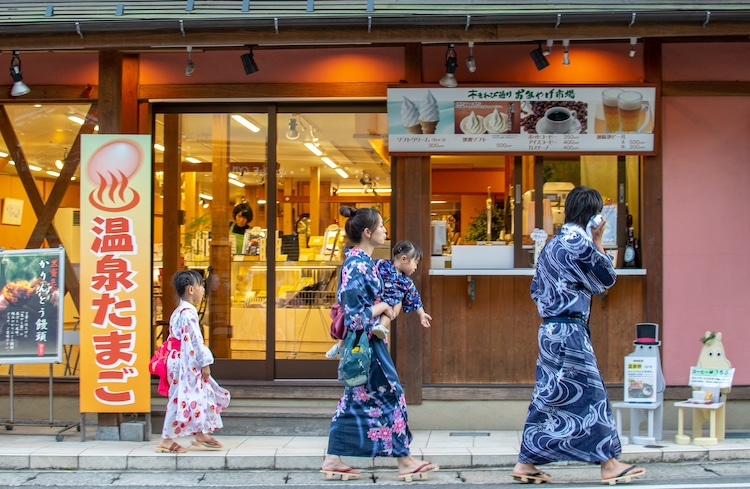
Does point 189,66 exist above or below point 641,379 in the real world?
above

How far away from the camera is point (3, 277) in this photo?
26.6 feet

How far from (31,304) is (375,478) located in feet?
12.4

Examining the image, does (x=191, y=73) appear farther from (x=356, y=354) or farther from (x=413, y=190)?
(x=356, y=354)

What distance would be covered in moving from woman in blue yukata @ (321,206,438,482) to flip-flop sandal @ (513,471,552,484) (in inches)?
27.9

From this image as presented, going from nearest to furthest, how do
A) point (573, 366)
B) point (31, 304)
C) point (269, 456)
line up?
1. point (573, 366)
2. point (269, 456)
3. point (31, 304)

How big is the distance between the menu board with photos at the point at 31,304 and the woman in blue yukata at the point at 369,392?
3207 mm

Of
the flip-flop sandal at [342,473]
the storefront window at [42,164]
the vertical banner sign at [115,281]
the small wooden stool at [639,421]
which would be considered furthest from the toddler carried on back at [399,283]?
the storefront window at [42,164]

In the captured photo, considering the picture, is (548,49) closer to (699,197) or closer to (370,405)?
(699,197)

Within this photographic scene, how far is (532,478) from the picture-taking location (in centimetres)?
619

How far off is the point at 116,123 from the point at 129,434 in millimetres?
2971

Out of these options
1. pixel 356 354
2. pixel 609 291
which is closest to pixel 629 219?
pixel 609 291

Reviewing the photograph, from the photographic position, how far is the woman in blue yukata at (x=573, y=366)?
5926 mm

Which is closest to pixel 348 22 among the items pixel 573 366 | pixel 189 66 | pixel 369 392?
pixel 189 66

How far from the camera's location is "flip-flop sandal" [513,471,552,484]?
617 centimetres
